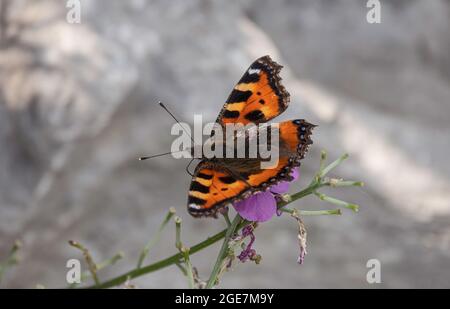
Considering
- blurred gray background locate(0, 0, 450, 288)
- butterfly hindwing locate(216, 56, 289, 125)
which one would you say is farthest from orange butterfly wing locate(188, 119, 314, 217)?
blurred gray background locate(0, 0, 450, 288)

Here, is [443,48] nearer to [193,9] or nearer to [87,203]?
[193,9]

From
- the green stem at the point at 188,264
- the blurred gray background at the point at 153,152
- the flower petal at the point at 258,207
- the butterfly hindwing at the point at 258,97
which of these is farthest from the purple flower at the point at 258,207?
the blurred gray background at the point at 153,152

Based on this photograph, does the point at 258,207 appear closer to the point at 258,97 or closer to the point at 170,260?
the point at 170,260

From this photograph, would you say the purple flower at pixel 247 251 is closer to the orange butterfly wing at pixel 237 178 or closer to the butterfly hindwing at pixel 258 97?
the orange butterfly wing at pixel 237 178

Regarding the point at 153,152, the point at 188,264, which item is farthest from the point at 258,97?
the point at 153,152

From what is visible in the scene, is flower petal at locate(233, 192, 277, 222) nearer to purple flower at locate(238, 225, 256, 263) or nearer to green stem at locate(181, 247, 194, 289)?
purple flower at locate(238, 225, 256, 263)
